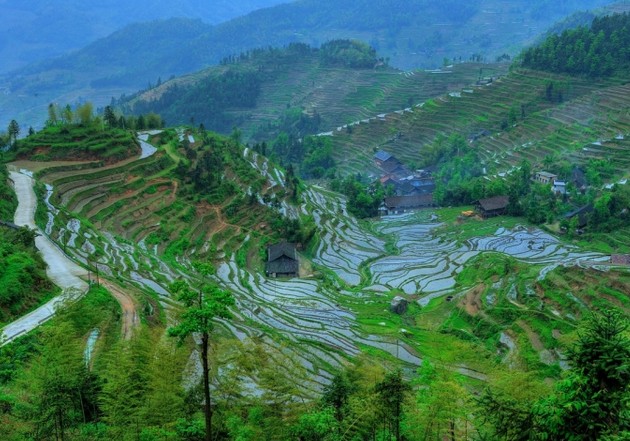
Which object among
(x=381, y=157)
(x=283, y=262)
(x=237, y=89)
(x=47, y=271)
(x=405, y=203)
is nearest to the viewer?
(x=47, y=271)

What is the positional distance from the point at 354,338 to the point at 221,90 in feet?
322

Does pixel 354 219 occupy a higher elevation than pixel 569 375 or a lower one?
lower

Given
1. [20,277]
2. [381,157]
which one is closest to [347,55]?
[381,157]

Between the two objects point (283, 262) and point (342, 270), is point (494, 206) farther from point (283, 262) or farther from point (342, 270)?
point (283, 262)

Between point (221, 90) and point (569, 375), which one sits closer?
point (569, 375)

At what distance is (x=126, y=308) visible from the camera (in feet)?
69.9

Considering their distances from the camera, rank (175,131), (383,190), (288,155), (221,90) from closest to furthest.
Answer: (175,131)
(383,190)
(288,155)
(221,90)

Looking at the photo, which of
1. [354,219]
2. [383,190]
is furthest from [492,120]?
[354,219]

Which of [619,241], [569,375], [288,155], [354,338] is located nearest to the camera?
[569,375]

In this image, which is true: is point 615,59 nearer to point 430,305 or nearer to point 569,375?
point 430,305

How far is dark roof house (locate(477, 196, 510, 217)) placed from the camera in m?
52.7

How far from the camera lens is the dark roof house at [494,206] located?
173 feet

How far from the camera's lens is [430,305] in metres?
31.9

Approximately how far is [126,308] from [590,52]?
72.7m
